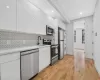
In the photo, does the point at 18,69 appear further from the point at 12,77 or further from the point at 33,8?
the point at 33,8

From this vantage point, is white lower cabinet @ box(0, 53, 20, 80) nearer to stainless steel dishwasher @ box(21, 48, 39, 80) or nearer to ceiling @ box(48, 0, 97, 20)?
stainless steel dishwasher @ box(21, 48, 39, 80)

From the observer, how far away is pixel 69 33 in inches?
233

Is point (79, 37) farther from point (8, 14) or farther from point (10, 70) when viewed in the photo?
point (10, 70)

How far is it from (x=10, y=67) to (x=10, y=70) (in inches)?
2.4

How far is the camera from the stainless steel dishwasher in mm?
1812

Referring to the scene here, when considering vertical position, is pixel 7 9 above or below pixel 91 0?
below

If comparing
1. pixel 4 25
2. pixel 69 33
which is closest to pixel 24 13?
pixel 4 25

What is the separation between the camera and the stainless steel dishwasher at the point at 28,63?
71.4 inches

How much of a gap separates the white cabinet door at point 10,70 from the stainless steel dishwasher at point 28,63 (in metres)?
0.14

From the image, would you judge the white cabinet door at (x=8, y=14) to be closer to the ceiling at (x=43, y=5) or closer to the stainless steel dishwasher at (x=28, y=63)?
the stainless steel dishwasher at (x=28, y=63)

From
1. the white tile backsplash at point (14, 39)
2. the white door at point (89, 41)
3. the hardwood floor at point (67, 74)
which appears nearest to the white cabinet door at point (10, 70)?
the white tile backsplash at point (14, 39)

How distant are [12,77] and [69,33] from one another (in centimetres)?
510

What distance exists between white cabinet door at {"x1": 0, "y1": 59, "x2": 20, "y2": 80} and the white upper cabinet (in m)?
0.88

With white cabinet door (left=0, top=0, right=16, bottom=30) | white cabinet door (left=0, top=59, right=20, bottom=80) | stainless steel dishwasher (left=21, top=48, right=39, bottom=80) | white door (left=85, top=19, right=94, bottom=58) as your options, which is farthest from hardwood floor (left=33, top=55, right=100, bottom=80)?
white door (left=85, top=19, right=94, bottom=58)
